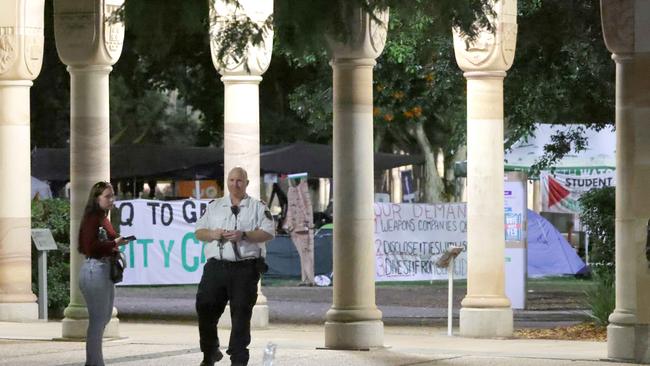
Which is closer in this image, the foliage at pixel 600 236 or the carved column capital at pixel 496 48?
the carved column capital at pixel 496 48

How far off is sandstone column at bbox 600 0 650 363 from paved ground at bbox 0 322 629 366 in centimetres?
41

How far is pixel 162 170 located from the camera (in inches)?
1432

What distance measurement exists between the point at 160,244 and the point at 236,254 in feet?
50.9

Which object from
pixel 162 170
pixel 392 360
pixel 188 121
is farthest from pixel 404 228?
pixel 188 121

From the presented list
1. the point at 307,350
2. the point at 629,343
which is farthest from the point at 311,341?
the point at 629,343

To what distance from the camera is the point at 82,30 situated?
18406 mm

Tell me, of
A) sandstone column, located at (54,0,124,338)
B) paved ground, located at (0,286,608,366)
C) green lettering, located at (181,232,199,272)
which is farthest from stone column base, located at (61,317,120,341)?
green lettering, located at (181,232,199,272)

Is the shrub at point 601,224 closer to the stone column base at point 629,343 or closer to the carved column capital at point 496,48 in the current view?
the carved column capital at point 496,48

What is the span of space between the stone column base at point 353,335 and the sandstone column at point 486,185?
2.01 m

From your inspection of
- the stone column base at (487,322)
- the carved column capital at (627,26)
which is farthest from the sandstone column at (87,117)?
the carved column capital at (627,26)

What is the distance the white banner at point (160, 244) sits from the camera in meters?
29.1

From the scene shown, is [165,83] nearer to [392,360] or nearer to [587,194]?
[587,194]

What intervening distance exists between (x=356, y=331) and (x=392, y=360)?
1152mm

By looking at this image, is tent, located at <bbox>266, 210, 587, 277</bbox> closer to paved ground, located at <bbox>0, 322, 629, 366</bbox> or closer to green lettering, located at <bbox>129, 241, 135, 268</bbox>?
green lettering, located at <bbox>129, 241, 135, 268</bbox>
